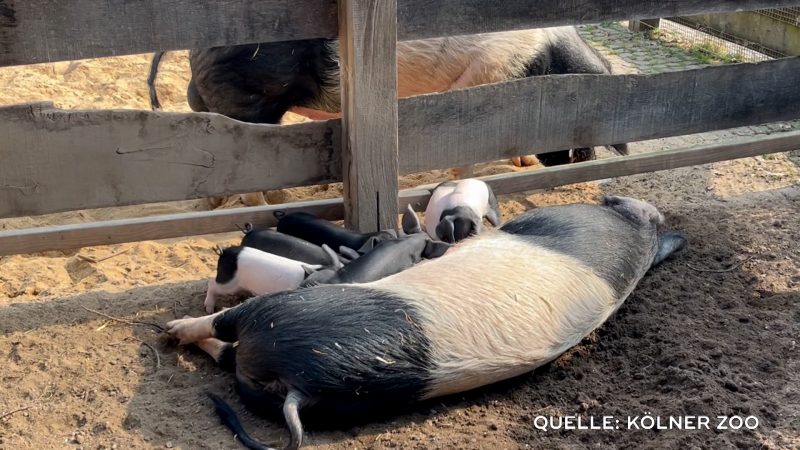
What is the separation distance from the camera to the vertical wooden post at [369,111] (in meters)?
3.77

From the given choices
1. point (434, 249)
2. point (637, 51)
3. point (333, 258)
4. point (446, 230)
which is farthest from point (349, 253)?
point (637, 51)

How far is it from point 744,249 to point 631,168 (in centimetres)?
72

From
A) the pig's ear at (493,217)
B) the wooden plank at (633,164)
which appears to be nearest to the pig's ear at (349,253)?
the pig's ear at (493,217)

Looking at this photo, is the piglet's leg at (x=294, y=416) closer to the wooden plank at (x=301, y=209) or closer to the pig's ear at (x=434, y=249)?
the pig's ear at (x=434, y=249)

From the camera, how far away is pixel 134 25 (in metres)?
3.55

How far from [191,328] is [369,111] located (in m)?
1.16

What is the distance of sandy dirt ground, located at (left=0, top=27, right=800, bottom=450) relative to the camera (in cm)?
313

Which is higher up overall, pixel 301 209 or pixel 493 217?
pixel 301 209

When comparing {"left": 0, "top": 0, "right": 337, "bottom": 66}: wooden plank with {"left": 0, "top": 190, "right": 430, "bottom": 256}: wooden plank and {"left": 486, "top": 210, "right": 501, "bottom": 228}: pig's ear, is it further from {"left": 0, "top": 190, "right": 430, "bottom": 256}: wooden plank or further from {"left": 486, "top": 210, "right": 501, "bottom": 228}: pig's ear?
{"left": 486, "top": 210, "right": 501, "bottom": 228}: pig's ear

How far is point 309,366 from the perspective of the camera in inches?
119

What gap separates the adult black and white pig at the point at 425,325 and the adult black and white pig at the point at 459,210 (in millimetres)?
203

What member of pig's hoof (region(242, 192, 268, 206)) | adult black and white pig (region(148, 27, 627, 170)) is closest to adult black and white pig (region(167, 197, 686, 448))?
adult black and white pig (region(148, 27, 627, 170))

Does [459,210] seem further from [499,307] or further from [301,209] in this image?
[499,307]

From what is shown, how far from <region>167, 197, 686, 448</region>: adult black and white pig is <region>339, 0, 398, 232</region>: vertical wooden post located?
467 millimetres
